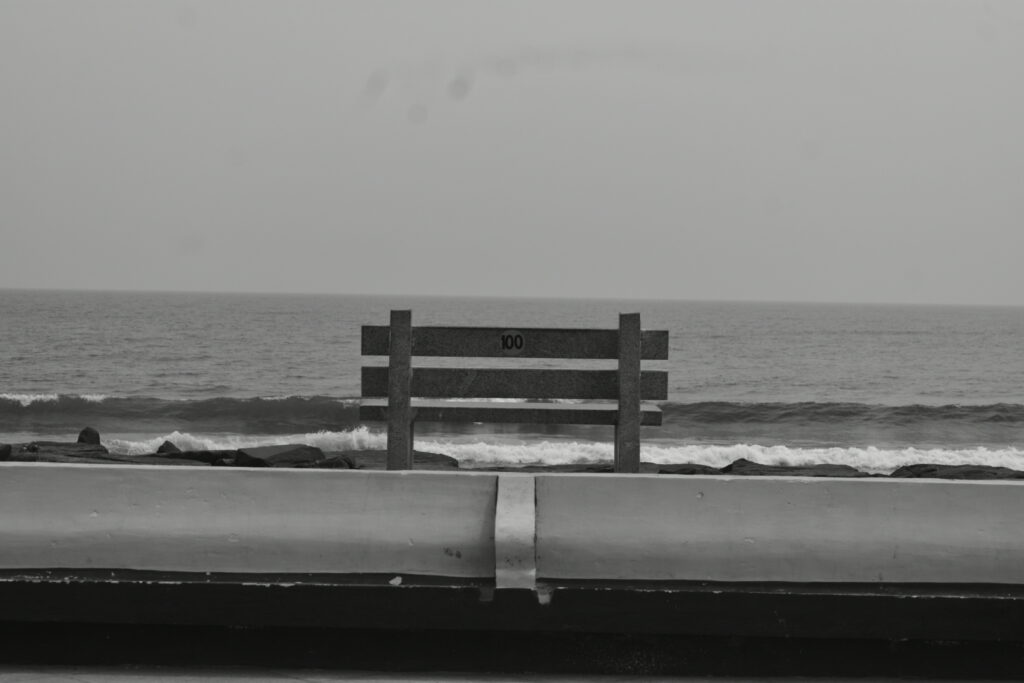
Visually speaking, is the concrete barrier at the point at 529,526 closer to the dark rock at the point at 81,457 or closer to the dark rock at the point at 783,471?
the dark rock at the point at 81,457

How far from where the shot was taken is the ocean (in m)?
22.1

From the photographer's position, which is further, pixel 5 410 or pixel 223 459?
pixel 5 410

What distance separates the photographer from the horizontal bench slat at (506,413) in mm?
7762

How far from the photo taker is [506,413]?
7.82m

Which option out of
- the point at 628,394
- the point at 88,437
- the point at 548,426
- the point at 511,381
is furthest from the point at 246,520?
the point at 548,426

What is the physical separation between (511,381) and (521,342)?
0.28m

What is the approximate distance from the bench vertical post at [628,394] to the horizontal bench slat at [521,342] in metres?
0.13

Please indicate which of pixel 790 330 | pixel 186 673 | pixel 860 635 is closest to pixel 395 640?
pixel 186 673

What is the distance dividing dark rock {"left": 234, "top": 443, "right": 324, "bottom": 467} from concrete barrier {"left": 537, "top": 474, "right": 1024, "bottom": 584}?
24.1 ft

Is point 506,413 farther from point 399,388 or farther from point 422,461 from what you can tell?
point 422,461

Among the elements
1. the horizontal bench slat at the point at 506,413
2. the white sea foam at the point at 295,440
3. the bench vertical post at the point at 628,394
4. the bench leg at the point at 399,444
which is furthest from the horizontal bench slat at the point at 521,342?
the white sea foam at the point at 295,440

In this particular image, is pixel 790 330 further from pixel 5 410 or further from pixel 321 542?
pixel 321 542

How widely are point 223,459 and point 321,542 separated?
344 inches

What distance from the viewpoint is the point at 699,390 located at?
140ft
